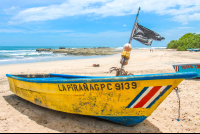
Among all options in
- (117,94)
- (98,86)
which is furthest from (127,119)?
(98,86)

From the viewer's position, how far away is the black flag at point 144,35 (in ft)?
16.6

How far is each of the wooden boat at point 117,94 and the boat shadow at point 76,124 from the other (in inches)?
7.5

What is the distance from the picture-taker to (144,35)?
17.2ft

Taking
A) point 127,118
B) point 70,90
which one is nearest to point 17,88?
point 70,90

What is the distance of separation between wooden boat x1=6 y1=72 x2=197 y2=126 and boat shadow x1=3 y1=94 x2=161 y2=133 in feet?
0.63

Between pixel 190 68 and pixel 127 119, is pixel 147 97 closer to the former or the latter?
pixel 127 119

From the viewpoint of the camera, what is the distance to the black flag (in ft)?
16.6

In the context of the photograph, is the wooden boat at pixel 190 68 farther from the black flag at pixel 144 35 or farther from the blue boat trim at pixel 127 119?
the blue boat trim at pixel 127 119

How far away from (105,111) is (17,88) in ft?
12.0

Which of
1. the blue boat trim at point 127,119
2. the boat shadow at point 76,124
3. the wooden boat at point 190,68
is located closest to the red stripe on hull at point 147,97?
the blue boat trim at point 127,119

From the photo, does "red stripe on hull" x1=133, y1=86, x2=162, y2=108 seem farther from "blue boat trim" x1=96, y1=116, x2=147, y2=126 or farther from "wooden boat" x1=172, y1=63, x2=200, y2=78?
"wooden boat" x1=172, y1=63, x2=200, y2=78

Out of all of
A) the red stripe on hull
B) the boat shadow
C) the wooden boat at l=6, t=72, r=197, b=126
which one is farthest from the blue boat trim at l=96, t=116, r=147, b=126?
the red stripe on hull

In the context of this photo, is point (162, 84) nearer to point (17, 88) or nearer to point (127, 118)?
point (127, 118)

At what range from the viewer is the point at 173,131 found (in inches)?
129
